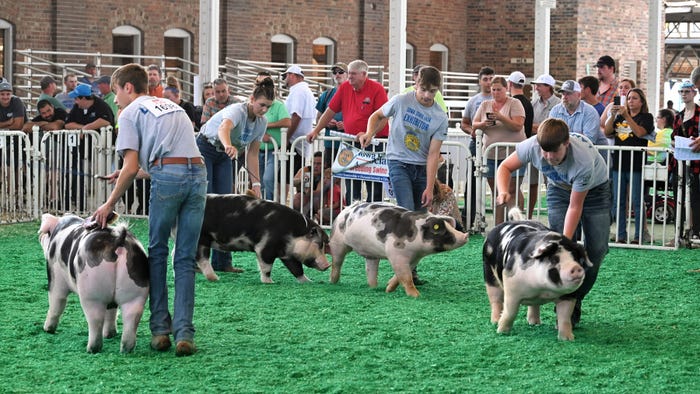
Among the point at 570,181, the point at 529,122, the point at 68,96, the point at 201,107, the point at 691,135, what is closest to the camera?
the point at 570,181

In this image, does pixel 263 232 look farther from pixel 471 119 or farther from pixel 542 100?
pixel 542 100

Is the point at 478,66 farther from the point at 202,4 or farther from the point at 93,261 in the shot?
the point at 93,261

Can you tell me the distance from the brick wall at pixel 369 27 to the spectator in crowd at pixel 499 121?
14410mm

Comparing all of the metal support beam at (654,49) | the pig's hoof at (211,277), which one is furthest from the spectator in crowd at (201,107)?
the metal support beam at (654,49)

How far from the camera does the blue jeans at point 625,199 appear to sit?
1248 cm

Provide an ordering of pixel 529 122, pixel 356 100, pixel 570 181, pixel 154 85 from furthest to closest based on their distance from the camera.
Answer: pixel 154 85, pixel 529 122, pixel 356 100, pixel 570 181

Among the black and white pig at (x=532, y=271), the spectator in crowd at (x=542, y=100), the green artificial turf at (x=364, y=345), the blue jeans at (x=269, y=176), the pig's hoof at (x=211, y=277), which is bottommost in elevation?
the green artificial turf at (x=364, y=345)

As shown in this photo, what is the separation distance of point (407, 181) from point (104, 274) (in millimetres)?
3615

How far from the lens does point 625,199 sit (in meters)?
12.7

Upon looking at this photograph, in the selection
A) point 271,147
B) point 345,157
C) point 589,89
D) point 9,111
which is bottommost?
point 345,157

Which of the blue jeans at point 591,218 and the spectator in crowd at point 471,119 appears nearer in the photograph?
the blue jeans at point 591,218

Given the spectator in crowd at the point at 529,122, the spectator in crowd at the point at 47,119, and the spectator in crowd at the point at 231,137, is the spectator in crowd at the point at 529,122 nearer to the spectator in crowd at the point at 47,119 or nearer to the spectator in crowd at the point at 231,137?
the spectator in crowd at the point at 231,137


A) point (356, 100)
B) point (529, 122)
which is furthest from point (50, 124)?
point (529, 122)

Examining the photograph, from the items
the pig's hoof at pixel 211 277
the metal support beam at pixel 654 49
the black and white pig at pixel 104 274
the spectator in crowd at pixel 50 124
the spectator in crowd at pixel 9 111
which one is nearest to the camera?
the black and white pig at pixel 104 274
